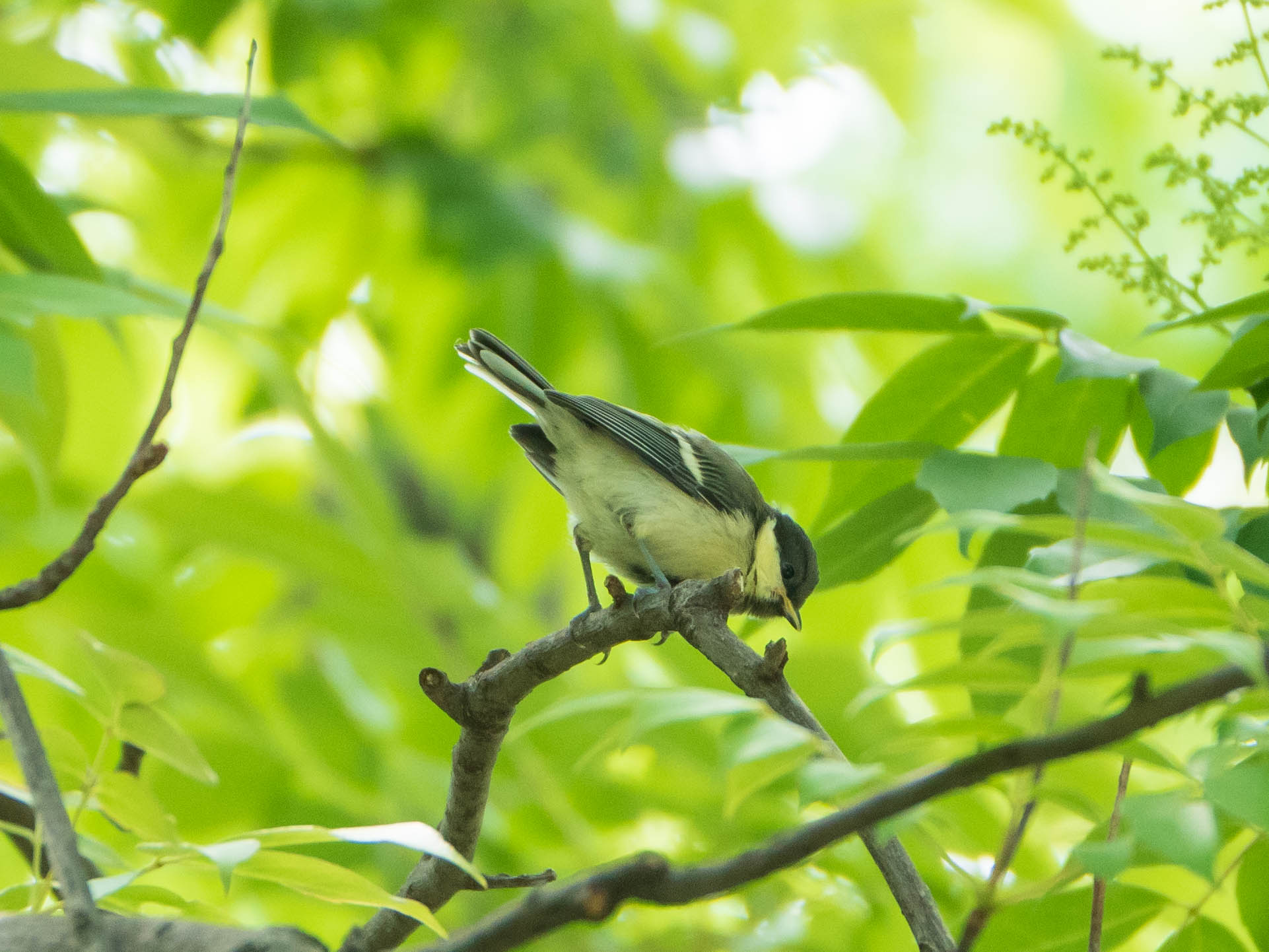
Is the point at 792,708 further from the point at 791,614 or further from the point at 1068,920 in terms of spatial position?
the point at 791,614

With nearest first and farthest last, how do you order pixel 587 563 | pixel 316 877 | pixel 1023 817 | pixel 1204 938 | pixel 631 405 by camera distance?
1. pixel 1023 817
2. pixel 316 877
3. pixel 1204 938
4. pixel 587 563
5. pixel 631 405

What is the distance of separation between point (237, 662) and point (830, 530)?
2.97m

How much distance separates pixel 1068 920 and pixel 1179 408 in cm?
74

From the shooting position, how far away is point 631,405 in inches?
177

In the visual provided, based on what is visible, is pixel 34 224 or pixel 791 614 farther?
pixel 791 614

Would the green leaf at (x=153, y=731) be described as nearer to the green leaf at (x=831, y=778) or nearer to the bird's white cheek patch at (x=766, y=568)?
the green leaf at (x=831, y=778)

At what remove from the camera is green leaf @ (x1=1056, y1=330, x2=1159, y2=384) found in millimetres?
1681

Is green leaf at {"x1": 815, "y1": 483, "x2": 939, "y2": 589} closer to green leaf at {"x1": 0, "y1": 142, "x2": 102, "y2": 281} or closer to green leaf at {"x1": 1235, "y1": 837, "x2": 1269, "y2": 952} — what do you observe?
green leaf at {"x1": 1235, "y1": 837, "x2": 1269, "y2": 952}

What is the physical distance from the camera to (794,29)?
464 centimetres

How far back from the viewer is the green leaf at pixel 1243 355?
1588 millimetres

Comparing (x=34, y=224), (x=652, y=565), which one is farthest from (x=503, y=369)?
(x=34, y=224)

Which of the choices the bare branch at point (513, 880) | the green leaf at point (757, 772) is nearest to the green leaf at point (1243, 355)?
the green leaf at point (757, 772)

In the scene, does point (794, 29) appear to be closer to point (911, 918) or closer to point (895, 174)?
point (895, 174)

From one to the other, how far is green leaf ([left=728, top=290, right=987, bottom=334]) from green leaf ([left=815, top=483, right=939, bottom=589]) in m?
0.26
